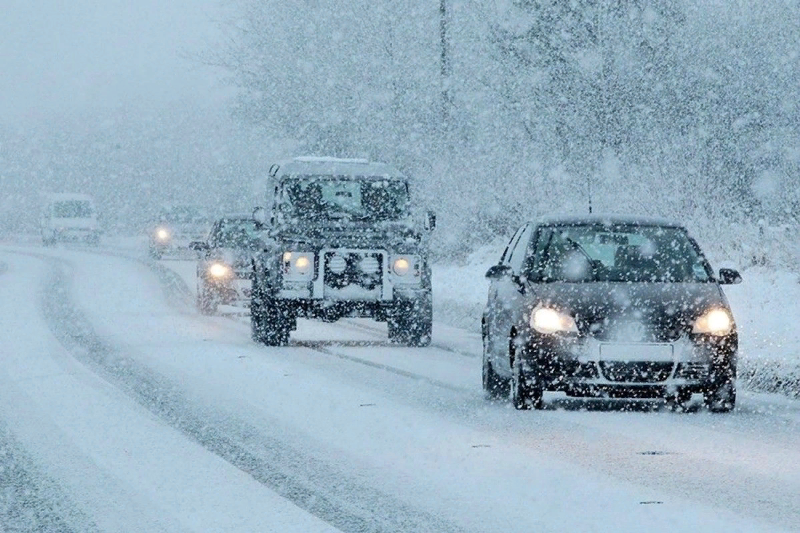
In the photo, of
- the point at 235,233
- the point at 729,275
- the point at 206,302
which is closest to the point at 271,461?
the point at 729,275

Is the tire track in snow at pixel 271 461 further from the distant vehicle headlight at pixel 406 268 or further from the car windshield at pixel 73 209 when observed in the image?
the car windshield at pixel 73 209

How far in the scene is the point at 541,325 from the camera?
1212cm

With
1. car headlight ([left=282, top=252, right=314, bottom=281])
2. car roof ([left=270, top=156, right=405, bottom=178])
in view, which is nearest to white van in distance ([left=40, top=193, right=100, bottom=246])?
car roof ([left=270, top=156, right=405, bottom=178])

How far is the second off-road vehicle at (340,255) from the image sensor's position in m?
18.9

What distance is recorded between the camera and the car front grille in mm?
11914

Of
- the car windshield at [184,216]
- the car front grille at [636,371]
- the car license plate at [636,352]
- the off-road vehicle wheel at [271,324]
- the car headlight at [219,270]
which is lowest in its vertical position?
the car windshield at [184,216]

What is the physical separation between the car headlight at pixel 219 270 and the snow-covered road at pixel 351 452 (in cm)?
648

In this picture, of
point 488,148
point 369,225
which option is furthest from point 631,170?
point 369,225

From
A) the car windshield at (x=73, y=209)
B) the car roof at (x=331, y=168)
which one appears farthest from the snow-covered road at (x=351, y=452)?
the car windshield at (x=73, y=209)

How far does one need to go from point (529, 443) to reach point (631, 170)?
71.7 feet

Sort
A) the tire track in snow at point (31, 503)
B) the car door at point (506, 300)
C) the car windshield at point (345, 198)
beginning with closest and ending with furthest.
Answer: the tire track in snow at point (31, 503)
the car door at point (506, 300)
the car windshield at point (345, 198)

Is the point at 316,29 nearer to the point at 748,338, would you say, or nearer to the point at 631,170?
the point at 631,170

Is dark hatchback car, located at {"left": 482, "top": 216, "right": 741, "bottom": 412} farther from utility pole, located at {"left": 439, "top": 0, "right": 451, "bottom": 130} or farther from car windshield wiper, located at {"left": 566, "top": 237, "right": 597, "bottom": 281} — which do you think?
utility pole, located at {"left": 439, "top": 0, "right": 451, "bottom": 130}

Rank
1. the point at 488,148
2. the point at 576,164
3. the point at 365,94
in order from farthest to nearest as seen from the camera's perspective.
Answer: the point at 365,94
the point at 488,148
the point at 576,164
